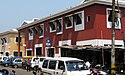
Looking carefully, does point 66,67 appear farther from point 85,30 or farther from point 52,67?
point 85,30

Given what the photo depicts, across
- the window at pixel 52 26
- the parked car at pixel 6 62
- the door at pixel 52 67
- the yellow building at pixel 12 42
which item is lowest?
the parked car at pixel 6 62

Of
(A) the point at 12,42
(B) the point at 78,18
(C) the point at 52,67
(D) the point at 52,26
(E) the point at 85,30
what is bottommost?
(C) the point at 52,67

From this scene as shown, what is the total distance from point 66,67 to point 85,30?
17.9 m

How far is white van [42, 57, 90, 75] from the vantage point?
1672 cm

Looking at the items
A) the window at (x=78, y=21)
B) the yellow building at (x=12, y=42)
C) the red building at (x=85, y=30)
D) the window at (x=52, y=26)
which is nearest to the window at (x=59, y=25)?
the red building at (x=85, y=30)

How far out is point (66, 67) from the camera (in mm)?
16984

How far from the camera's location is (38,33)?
4809 centimetres

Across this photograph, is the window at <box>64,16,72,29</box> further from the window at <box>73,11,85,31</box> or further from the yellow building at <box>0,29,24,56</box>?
the yellow building at <box>0,29,24,56</box>

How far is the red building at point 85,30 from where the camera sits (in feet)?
106

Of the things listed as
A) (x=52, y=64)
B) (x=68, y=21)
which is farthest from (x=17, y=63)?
(x=52, y=64)

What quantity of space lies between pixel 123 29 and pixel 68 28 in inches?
284

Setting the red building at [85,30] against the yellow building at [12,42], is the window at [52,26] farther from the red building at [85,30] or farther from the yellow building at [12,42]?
the yellow building at [12,42]

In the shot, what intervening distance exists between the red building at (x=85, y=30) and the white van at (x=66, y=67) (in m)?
10.4

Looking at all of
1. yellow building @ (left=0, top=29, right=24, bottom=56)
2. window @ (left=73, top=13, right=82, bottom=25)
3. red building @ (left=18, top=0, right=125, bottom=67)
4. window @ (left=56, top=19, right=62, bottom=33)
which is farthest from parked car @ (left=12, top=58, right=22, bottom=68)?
yellow building @ (left=0, top=29, right=24, bottom=56)
